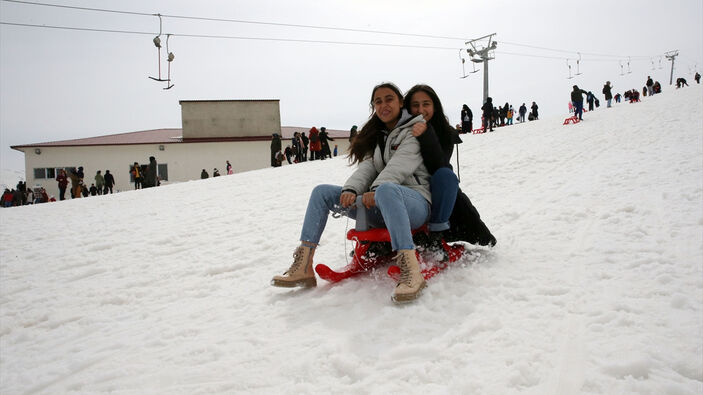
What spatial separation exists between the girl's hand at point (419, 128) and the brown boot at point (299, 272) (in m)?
1.13

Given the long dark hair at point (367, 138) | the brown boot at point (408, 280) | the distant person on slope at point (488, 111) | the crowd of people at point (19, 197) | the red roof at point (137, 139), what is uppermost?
the distant person on slope at point (488, 111)

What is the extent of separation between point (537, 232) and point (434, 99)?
1802 mm

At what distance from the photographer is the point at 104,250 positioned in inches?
206

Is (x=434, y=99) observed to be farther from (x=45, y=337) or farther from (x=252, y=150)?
(x=252, y=150)

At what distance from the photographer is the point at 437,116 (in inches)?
123

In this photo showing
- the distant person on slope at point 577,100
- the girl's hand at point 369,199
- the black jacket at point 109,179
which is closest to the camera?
the girl's hand at point 369,199

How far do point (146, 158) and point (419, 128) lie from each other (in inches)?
1062

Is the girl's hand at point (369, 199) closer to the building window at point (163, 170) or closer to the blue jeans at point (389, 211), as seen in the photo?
the blue jeans at point (389, 211)

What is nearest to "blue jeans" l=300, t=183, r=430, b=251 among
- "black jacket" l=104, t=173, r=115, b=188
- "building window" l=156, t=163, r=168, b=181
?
"black jacket" l=104, t=173, r=115, b=188

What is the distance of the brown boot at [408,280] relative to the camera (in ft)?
7.75

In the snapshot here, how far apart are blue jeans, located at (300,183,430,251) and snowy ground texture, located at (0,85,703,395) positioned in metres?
0.42

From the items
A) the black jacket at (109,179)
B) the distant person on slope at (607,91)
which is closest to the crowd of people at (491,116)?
the distant person on slope at (607,91)

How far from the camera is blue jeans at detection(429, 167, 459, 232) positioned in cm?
280

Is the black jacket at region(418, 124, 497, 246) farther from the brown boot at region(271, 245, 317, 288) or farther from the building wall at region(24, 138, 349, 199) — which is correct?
the building wall at region(24, 138, 349, 199)
